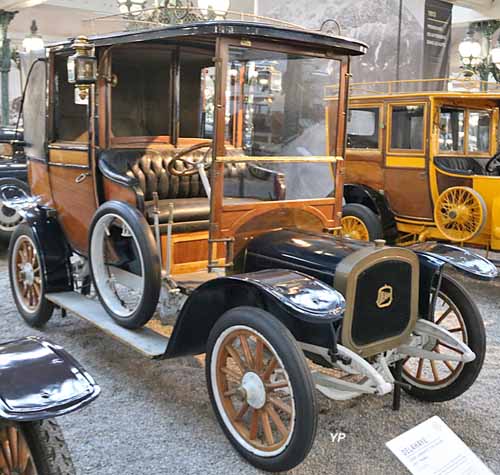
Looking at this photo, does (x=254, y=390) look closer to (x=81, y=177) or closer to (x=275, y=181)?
(x=275, y=181)

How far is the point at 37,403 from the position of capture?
1.59 m

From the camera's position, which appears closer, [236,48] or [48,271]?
[236,48]

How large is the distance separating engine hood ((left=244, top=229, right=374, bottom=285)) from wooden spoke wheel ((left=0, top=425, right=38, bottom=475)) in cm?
139

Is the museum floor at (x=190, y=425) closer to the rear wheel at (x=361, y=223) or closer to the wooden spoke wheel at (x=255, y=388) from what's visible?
the wooden spoke wheel at (x=255, y=388)

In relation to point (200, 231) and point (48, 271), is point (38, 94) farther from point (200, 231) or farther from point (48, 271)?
point (200, 231)

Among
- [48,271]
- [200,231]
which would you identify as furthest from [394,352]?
[48,271]

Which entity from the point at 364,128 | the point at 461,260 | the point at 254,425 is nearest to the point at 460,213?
the point at 364,128

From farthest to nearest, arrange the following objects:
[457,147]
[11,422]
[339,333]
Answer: [457,147] → [339,333] → [11,422]

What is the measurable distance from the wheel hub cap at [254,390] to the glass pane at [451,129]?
4.05 m

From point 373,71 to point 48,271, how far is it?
22.3 ft

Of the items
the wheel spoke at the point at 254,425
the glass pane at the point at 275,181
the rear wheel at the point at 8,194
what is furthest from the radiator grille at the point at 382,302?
the rear wheel at the point at 8,194

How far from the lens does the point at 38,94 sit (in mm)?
3977

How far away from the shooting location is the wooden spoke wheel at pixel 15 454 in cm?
171

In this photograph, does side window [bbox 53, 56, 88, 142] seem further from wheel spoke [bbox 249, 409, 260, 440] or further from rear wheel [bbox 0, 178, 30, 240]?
rear wheel [bbox 0, 178, 30, 240]
